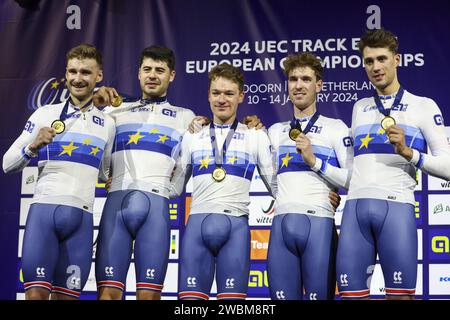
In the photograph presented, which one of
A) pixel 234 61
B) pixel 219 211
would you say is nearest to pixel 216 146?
pixel 219 211

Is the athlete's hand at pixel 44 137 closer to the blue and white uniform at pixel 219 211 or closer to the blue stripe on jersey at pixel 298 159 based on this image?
the blue and white uniform at pixel 219 211

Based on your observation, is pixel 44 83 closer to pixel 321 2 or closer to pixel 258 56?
pixel 258 56

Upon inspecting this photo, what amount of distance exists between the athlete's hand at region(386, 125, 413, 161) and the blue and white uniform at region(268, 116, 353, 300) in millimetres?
366

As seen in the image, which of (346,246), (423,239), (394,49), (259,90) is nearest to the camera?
(346,246)

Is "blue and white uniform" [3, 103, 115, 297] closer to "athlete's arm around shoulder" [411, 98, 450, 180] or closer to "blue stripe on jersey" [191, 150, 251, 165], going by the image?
"blue stripe on jersey" [191, 150, 251, 165]

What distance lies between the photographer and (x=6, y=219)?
17.5 feet

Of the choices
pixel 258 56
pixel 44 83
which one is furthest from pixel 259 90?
pixel 44 83

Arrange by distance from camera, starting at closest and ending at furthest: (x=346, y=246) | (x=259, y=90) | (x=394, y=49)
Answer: (x=346, y=246)
(x=394, y=49)
(x=259, y=90)

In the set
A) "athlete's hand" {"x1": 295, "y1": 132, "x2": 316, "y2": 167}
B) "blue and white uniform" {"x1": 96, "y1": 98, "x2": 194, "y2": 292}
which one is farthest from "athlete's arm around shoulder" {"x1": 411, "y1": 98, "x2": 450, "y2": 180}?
"blue and white uniform" {"x1": 96, "y1": 98, "x2": 194, "y2": 292}

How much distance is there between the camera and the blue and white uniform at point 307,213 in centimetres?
391

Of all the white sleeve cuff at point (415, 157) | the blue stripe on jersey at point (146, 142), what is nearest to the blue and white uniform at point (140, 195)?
the blue stripe on jersey at point (146, 142)

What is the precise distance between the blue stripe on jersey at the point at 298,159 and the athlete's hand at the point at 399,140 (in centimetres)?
42

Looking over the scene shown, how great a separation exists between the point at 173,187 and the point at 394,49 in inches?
57.1

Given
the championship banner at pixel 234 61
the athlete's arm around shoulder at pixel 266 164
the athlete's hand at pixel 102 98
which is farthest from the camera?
the championship banner at pixel 234 61
